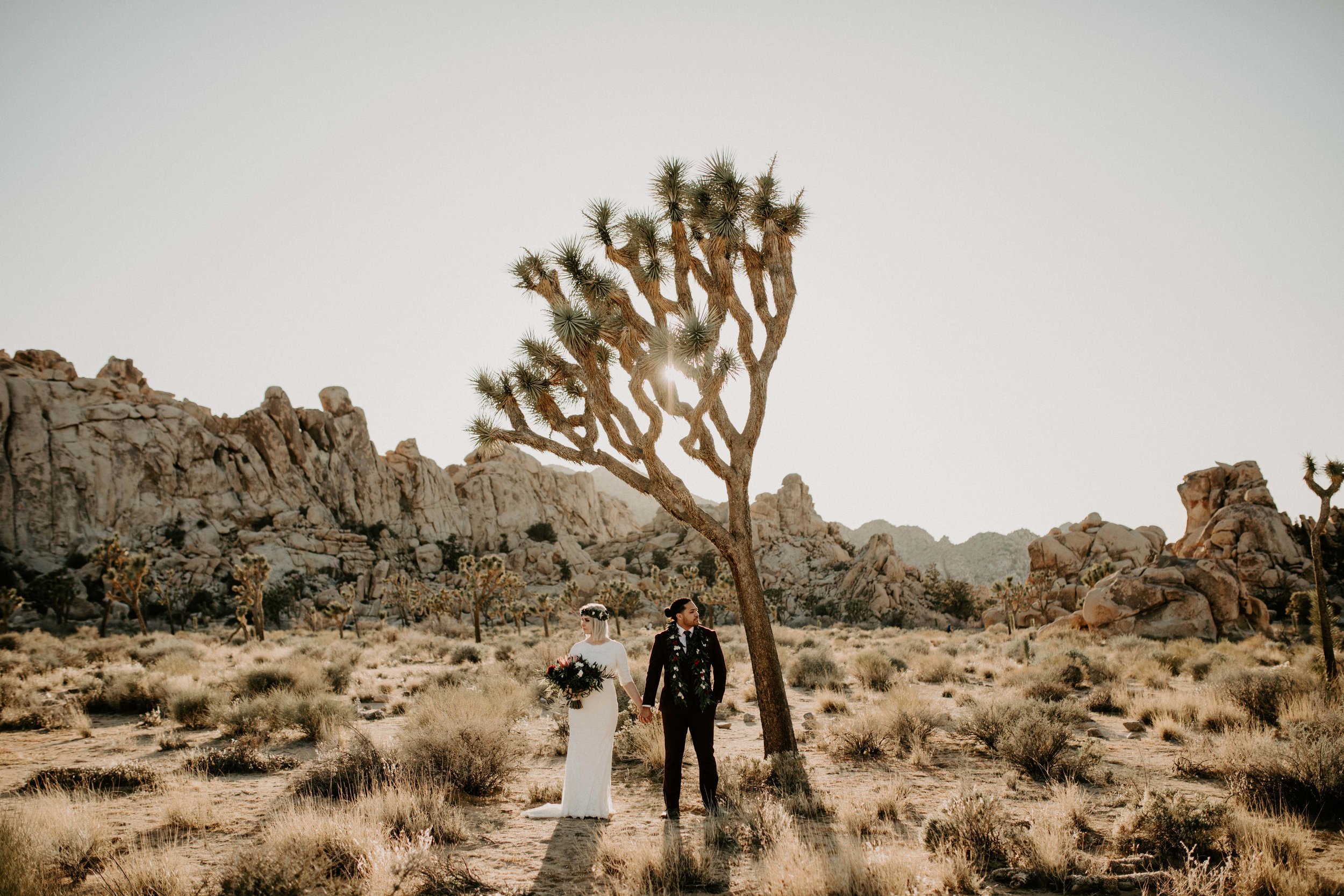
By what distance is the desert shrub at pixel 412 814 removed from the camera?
4969 mm

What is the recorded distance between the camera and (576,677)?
5777 millimetres

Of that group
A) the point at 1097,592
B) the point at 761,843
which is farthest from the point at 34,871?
the point at 1097,592

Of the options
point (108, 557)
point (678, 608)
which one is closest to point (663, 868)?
point (678, 608)

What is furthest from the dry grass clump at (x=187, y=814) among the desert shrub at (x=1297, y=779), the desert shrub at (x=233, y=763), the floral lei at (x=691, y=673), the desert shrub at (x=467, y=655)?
the desert shrub at (x=467, y=655)

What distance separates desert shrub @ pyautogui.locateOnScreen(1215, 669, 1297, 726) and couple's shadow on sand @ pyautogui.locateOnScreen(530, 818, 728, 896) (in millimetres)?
8196

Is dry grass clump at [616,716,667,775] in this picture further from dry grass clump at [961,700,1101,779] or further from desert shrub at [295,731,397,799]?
dry grass clump at [961,700,1101,779]

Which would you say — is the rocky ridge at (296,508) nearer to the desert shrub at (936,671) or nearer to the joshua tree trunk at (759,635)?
the desert shrub at (936,671)

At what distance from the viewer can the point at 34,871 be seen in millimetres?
3828

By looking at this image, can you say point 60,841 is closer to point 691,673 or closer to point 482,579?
point 691,673

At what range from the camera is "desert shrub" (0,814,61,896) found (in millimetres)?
3529

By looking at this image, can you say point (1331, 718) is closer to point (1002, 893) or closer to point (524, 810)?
point (1002, 893)

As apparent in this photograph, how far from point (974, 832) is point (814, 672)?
10.1 meters

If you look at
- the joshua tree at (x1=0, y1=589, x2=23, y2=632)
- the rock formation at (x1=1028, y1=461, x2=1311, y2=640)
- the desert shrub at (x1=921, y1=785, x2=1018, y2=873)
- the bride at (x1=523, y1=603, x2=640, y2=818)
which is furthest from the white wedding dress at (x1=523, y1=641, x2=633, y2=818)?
the joshua tree at (x1=0, y1=589, x2=23, y2=632)

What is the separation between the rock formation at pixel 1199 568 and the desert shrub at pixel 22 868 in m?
31.5
